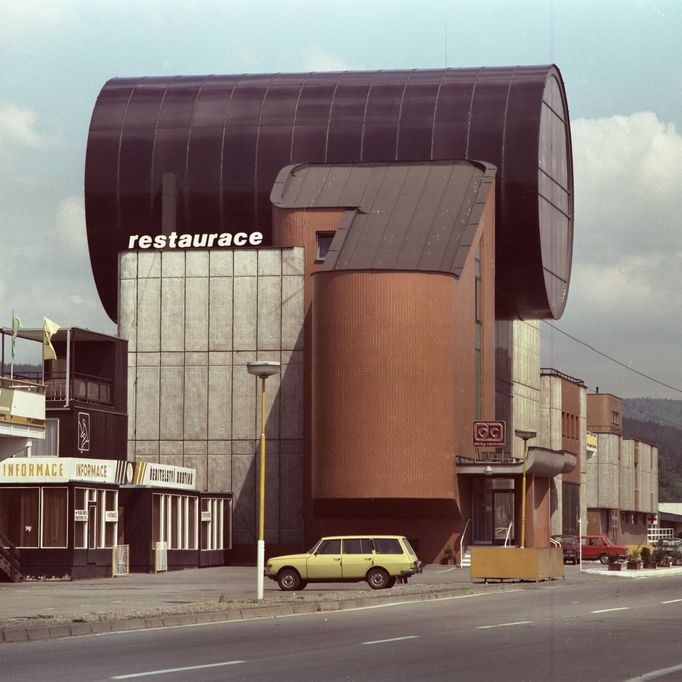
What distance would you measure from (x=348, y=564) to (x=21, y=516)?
52.9 ft

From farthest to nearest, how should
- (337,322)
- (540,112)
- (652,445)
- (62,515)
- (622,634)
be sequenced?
(652,445) → (540,112) → (337,322) → (62,515) → (622,634)

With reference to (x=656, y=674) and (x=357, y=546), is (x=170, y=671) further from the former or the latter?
(x=357, y=546)

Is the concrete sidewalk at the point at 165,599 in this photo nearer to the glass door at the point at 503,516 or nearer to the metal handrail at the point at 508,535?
the metal handrail at the point at 508,535

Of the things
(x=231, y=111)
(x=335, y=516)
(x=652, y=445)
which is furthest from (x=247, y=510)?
(x=652, y=445)

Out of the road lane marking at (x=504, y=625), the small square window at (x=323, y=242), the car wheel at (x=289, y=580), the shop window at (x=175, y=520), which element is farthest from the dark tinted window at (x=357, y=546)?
the small square window at (x=323, y=242)

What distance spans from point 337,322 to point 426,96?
19235 mm

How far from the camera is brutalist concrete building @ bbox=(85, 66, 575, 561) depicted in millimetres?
68625

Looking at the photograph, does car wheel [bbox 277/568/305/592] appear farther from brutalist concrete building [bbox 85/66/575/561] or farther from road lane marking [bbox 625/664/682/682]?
road lane marking [bbox 625/664/682/682]

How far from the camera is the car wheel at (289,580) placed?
43438 millimetres

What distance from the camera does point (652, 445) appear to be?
6422 inches

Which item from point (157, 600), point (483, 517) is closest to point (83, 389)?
point (483, 517)

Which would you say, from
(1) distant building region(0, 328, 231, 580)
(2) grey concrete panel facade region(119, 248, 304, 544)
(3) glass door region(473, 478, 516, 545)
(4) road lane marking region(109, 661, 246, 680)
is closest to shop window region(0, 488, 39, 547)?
(1) distant building region(0, 328, 231, 580)

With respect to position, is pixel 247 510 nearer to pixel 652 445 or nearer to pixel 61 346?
pixel 61 346

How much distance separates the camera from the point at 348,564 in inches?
1735
